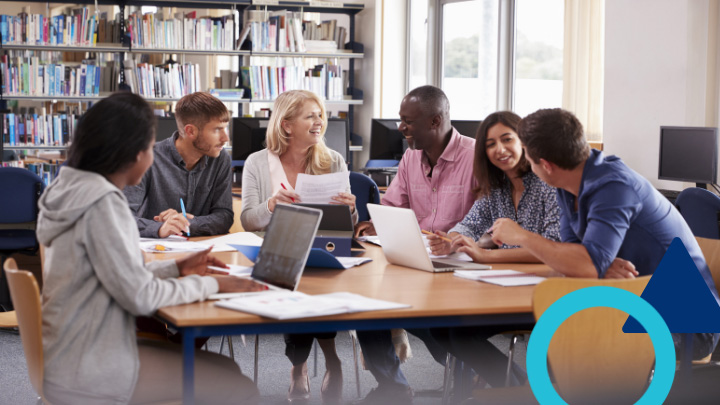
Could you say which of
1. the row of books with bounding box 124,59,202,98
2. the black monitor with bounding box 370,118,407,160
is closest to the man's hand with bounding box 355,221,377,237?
the black monitor with bounding box 370,118,407,160

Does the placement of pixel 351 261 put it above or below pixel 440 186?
below

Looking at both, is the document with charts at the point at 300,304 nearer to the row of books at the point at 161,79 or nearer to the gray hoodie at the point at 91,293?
the gray hoodie at the point at 91,293

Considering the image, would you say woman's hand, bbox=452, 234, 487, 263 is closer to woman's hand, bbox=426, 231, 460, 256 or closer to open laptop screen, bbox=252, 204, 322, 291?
woman's hand, bbox=426, 231, 460, 256

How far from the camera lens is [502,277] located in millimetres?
2322

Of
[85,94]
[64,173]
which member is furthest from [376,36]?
[64,173]

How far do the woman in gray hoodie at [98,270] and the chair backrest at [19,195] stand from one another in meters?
3.00

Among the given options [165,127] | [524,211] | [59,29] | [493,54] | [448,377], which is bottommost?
[448,377]

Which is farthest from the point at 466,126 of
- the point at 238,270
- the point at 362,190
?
the point at 238,270

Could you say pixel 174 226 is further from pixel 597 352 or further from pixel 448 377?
pixel 597 352

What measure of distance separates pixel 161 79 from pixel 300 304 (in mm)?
5209

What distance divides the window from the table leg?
4558mm

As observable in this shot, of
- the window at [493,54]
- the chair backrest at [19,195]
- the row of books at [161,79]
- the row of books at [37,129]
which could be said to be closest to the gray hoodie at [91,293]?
the chair backrest at [19,195]

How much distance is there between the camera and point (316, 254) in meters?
2.36

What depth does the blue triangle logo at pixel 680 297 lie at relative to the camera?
1.94 metres
